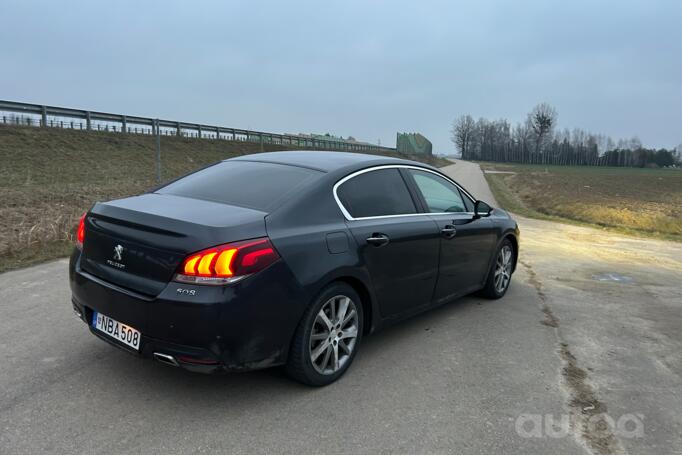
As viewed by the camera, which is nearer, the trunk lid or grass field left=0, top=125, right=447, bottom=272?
the trunk lid

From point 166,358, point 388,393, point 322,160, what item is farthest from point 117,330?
point 322,160

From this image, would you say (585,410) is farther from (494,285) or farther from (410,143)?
(410,143)

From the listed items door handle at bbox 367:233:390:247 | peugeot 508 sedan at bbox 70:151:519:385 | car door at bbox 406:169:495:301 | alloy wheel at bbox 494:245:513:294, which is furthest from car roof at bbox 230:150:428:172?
alloy wheel at bbox 494:245:513:294

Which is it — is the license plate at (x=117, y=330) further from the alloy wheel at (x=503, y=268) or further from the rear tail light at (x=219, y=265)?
the alloy wheel at (x=503, y=268)

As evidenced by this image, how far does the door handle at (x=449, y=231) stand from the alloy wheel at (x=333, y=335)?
1.30 meters

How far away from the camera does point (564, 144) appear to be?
13325 cm

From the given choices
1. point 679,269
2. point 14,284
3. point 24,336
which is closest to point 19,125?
point 14,284

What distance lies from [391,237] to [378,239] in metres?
0.20

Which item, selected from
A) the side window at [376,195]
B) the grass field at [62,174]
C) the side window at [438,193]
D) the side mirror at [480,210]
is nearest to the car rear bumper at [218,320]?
the side window at [376,195]

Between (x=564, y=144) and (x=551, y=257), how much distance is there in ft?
449

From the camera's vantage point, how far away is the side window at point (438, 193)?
478 centimetres

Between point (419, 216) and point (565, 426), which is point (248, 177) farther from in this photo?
point (565, 426)

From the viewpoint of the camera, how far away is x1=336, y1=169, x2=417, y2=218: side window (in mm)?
3906

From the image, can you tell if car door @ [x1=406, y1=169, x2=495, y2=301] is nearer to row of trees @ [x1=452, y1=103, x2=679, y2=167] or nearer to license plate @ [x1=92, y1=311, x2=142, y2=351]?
license plate @ [x1=92, y1=311, x2=142, y2=351]
